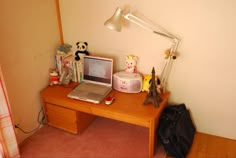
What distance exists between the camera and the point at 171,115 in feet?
6.72

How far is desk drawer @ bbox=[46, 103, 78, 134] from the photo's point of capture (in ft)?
7.18

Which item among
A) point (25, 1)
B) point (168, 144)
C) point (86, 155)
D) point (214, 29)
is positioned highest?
point (25, 1)

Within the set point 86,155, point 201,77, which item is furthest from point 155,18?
point 86,155

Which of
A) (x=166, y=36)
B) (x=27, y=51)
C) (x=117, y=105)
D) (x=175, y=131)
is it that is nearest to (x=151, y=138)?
(x=175, y=131)

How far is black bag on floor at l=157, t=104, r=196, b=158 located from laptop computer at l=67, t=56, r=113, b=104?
1.96ft

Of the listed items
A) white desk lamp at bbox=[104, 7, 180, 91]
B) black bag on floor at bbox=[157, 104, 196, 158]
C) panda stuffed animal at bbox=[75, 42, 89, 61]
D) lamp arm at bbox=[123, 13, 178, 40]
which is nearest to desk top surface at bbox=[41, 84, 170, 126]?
black bag on floor at bbox=[157, 104, 196, 158]

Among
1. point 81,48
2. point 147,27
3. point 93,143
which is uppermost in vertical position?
point 147,27

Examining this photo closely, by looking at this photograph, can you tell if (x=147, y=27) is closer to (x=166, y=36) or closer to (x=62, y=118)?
(x=166, y=36)

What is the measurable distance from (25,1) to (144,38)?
3.64 ft

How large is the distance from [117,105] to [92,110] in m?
0.23

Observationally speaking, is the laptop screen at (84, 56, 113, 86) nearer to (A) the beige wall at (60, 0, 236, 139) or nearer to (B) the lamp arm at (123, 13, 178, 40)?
(A) the beige wall at (60, 0, 236, 139)

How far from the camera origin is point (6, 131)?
6.10 feet

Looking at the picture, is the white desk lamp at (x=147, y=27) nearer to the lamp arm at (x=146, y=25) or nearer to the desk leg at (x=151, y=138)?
the lamp arm at (x=146, y=25)

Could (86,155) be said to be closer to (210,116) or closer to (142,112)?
(142,112)
